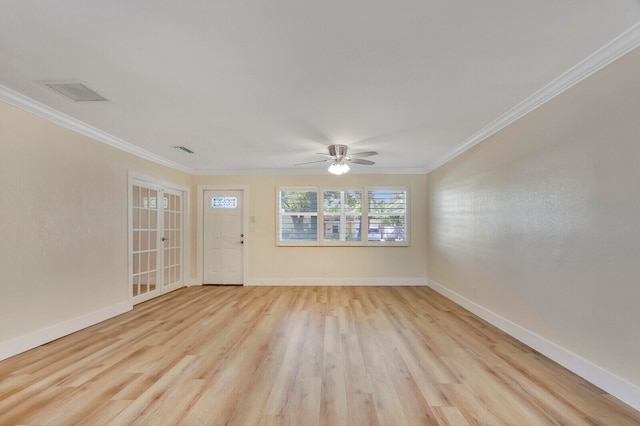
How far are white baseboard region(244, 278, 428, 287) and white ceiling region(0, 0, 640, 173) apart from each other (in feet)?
11.4

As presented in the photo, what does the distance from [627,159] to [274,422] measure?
2.85m

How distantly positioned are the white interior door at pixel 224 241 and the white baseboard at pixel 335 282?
1.52 ft

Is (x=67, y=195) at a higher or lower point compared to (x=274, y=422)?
higher

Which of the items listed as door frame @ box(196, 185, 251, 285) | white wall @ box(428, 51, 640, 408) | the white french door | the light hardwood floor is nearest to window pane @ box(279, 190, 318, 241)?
door frame @ box(196, 185, 251, 285)

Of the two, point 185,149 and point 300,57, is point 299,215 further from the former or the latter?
point 300,57

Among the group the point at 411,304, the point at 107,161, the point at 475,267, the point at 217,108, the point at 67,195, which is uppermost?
the point at 217,108

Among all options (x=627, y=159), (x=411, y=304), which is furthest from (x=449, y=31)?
(x=411, y=304)

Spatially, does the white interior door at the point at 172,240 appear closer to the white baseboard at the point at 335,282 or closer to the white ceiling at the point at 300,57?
the white baseboard at the point at 335,282

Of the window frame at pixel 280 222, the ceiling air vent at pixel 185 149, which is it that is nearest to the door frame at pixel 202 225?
the window frame at pixel 280 222

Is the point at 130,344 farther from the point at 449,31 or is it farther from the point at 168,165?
the point at 449,31

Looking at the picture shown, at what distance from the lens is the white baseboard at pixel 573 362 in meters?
2.02

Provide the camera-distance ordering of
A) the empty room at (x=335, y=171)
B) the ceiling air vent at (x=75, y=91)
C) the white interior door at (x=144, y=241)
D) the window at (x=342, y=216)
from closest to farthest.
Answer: the empty room at (x=335, y=171) < the ceiling air vent at (x=75, y=91) < the white interior door at (x=144, y=241) < the window at (x=342, y=216)

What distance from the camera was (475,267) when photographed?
4168 mm

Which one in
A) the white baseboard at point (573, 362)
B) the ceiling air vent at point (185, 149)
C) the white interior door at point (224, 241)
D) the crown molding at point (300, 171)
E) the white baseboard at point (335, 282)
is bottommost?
the white baseboard at point (335, 282)
